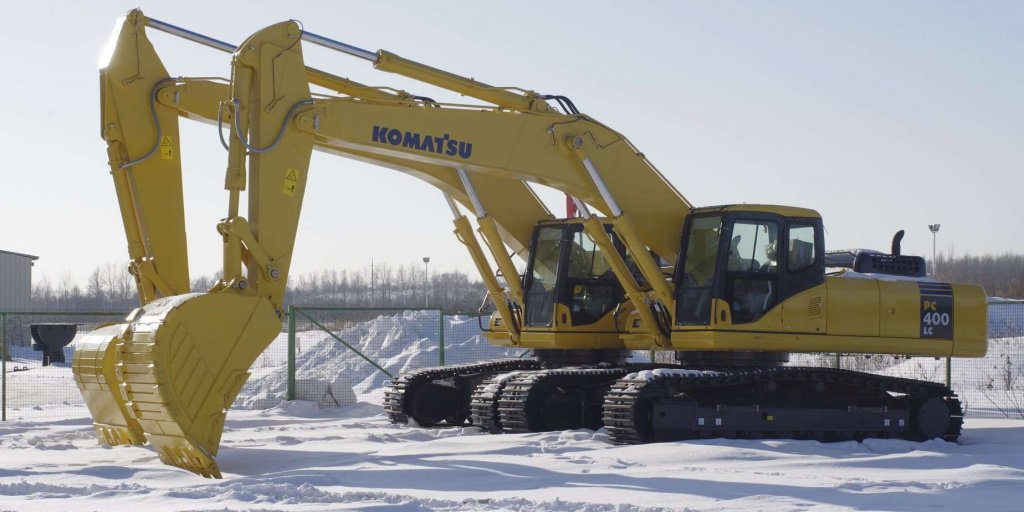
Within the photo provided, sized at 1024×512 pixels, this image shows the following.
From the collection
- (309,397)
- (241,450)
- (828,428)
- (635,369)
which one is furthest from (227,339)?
(309,397)

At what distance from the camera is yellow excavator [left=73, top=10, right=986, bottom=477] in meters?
13.6

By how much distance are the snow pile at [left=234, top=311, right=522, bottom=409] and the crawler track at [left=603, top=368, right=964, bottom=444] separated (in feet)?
21.5

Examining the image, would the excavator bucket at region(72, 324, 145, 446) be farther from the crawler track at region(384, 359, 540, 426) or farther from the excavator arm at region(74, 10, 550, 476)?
the crawler track at region(384, 359, 540, 426)

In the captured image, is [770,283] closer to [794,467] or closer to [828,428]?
[828,428]

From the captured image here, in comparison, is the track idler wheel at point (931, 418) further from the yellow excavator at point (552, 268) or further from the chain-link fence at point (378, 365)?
the chain-link fence at point (378, 365)

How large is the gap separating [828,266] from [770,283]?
194 cm

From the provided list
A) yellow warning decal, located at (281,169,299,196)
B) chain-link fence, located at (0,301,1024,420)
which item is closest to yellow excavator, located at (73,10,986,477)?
yellow warning decal, located at (281,169,299,196)

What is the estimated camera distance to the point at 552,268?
1814 cm

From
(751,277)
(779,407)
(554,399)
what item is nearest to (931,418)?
(779,407)

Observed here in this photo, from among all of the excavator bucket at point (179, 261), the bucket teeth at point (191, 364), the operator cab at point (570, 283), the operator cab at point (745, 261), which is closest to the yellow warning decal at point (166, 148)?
the excavator bucket at point (179, 261)

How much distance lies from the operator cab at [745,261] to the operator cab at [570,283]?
1431 mm

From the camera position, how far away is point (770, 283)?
16.2m

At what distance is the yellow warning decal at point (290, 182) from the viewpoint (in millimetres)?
13539

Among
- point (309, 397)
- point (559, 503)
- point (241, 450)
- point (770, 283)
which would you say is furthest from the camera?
point (309, 397)
